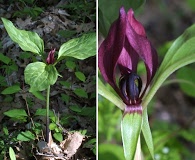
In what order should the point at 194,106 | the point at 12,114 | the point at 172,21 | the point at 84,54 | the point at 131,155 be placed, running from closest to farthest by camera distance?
the point at 131,155 < the point at 84,54 < the point at 12,114 < the point at 194,106 < the point at 172,21

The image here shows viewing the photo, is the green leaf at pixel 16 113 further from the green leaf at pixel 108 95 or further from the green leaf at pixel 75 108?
the green leaf at pixel 108 95

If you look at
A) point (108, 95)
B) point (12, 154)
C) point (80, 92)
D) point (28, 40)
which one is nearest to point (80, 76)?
point (80, 92)

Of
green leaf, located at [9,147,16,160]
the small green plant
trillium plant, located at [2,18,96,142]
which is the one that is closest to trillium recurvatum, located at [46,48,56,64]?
trillium plant, located at [2,18,96,142]

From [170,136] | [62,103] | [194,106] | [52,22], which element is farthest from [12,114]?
[194,106]

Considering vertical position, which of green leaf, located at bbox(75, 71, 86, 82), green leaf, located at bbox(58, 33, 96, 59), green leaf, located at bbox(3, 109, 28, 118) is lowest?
green leaf, located at bbox(3, 109, 28, 118)

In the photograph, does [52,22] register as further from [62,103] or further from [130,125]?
[130,125]

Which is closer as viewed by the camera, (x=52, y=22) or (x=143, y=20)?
(x=52, y=22)

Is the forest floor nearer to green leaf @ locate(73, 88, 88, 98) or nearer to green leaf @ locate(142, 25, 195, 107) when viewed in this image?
green leaf @ locate(73, 88, 88, 98)

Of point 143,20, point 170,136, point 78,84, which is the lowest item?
point 170,136
